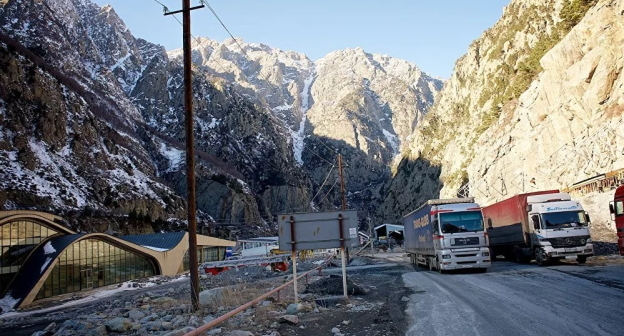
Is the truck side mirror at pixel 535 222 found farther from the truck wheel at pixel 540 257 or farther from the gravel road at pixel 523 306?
the gravel road at pixel 523 306

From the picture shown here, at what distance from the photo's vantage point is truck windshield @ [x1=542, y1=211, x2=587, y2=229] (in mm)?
21984

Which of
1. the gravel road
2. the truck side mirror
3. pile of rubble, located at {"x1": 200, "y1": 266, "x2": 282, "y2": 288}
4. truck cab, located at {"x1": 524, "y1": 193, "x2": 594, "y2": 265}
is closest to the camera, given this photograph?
A: the gravel road

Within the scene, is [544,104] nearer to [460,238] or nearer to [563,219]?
[563,219]

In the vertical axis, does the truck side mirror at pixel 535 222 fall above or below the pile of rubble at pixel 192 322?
above

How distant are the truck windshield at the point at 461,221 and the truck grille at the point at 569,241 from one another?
4080 millimetres

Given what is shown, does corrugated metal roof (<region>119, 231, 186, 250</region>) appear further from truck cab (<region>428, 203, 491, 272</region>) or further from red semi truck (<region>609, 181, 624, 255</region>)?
red semi truck (<region>609, 181, 624, 255</region>)

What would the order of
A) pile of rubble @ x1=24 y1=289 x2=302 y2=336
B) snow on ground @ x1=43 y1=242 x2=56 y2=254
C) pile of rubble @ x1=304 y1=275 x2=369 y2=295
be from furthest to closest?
snow on ground @ x1=43 y1=242 x2=56 y2=254 < pile of rubble @ x1=304 y1=275 x2=369 y2=295 < pile of rubble @ x1=24 y1=289 x2=302 y2=336

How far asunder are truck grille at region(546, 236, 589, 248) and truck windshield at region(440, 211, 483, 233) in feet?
13.4

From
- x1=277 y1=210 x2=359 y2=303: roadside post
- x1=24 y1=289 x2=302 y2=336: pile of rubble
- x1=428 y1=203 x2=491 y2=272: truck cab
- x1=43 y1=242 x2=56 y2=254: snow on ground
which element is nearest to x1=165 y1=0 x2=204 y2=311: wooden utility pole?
x1=24 y1=289 x2=302 y2=336: pile of rubble

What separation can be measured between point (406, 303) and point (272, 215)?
143119mm

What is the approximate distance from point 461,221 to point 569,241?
5582 mm

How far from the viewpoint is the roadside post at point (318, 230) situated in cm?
1327

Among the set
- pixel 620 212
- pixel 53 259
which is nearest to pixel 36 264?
pixel 53 259

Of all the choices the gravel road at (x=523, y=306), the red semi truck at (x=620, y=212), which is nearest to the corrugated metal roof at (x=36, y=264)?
the gravel road at (x=523, y=306)
